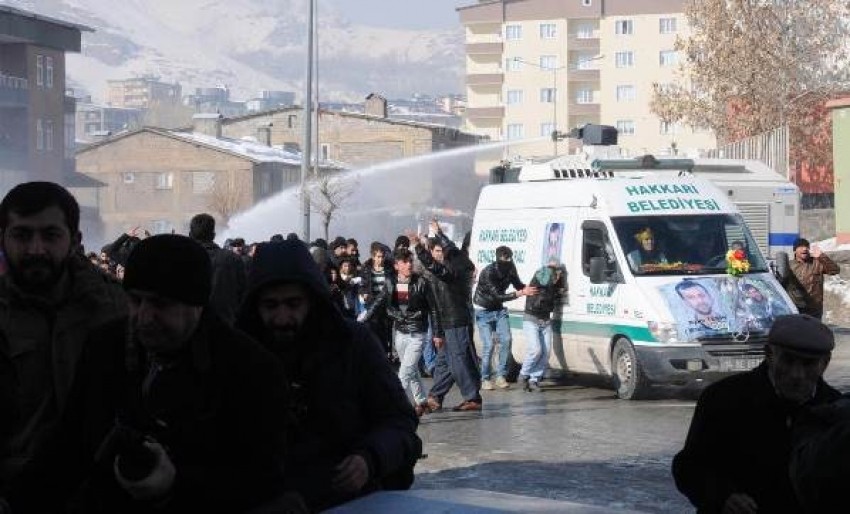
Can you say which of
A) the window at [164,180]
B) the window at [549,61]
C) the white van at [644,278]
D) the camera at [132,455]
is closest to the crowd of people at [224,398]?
the camera at [132,455]

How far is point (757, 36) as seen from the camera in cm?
5412

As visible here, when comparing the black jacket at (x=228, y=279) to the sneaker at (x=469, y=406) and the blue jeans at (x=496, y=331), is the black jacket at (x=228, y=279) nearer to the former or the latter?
the sneaker at (x=469, y=406)

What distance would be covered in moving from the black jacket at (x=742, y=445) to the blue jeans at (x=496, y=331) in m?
14.8

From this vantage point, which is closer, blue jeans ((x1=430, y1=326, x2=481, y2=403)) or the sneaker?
blue jeans ((x1=430, y1=326, x2=481, y2=403))

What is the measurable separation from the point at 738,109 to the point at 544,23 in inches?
2911

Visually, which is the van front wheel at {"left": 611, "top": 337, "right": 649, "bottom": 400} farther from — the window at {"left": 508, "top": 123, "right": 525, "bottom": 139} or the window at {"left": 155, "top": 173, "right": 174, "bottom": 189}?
the window at {"left": 508, "top": 123, "right": 525, "bottom": 139}

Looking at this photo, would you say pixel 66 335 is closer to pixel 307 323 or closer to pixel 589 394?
pixel 307 323

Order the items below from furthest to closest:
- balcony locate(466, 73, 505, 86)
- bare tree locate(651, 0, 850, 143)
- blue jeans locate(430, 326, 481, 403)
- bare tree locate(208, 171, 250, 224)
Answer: balcony locate(466, 73, 505, 86)
bare tree locate(208, 171, 250, 224)
bare tree locate(651, 0, 850, 143)
blue jeans locate(430, 326, 481, 403)

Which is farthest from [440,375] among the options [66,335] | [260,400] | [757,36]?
[757,36]

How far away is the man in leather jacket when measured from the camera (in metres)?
16.8

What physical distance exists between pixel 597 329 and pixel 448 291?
2.29 meters

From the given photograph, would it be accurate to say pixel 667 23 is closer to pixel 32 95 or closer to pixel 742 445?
pixel 32 95

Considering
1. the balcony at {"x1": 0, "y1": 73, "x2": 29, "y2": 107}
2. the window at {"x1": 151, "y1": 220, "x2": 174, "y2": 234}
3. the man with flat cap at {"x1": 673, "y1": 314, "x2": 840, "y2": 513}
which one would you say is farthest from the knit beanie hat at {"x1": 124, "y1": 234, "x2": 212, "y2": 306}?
the window at {"x1": 151, "y1": 220, "x2": 174, "y2": 234}

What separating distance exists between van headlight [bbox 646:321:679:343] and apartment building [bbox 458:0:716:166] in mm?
101909
